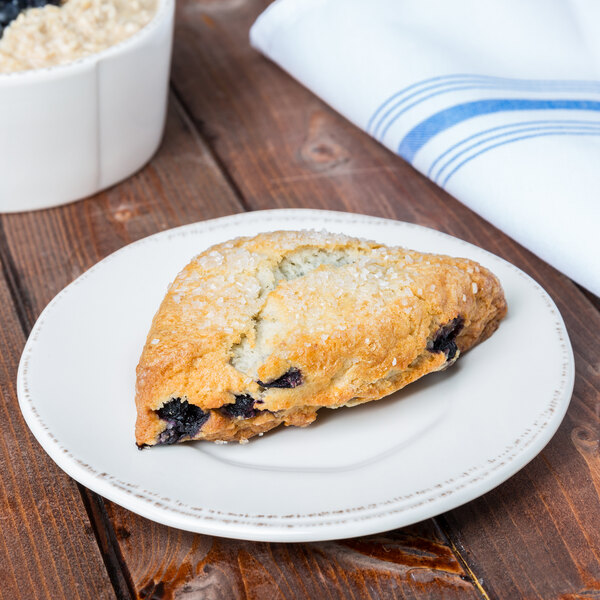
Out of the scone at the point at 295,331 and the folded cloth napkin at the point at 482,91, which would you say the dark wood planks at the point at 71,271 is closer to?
the scone at the point at 295,331

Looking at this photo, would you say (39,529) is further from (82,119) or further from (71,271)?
(82,119)

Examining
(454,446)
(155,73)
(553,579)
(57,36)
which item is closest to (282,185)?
(155,73)

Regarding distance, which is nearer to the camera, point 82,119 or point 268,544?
point 268,544

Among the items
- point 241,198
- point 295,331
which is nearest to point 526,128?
point 241,198

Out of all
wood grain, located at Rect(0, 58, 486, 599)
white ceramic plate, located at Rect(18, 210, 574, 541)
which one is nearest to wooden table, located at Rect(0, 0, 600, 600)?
wood grain, located at Rect(0, 58, 486, 599)

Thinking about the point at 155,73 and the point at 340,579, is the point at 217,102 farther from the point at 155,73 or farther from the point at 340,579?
the point at 340,579

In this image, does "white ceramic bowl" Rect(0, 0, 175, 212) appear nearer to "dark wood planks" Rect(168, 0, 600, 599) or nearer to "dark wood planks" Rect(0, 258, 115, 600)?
"dark wood planks" Rect(168, 0, 600, 599)
